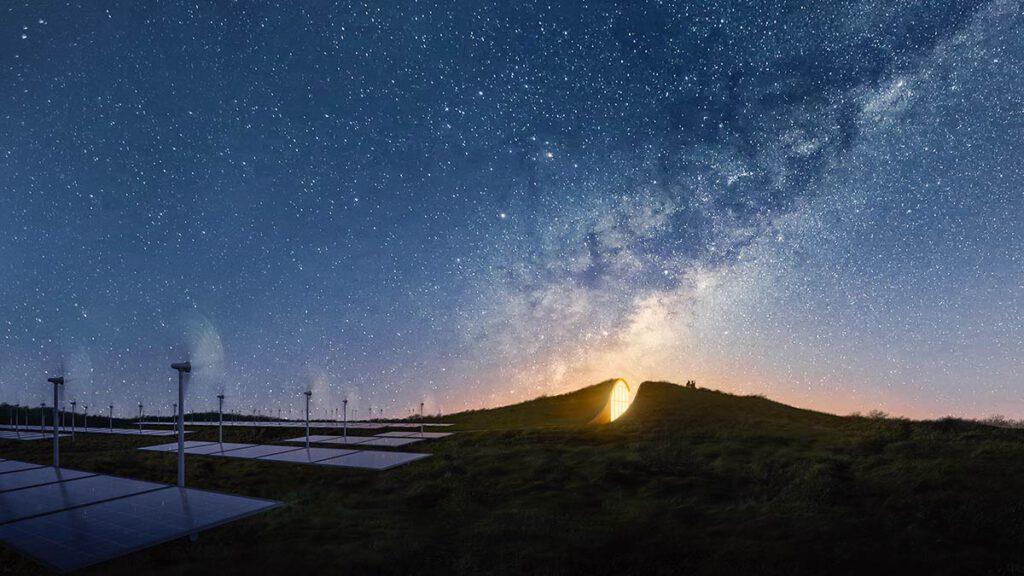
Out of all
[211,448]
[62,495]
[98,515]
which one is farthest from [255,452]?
[98,515]

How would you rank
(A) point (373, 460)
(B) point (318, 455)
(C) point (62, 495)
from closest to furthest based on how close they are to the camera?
1. (C) point (62, 495)
2. (A) point (373, 460)
3. (B) point (318, 455)

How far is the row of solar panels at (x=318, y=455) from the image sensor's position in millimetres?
22250

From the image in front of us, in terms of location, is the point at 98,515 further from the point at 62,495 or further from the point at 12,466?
the point at 12,466

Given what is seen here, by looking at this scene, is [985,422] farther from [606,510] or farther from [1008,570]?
[606,510]

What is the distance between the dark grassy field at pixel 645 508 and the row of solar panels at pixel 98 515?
120 cm

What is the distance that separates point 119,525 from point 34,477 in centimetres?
1163

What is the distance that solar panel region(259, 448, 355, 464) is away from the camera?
78.0ft

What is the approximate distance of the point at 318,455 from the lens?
976 inches

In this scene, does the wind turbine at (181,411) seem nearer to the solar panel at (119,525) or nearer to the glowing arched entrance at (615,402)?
the solar panel at (119,525)

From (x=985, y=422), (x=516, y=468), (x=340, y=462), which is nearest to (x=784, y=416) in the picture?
(x=985, y=422)

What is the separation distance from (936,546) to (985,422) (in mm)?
26160

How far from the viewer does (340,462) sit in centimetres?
2252

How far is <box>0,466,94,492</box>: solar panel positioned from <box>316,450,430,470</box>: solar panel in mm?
9233

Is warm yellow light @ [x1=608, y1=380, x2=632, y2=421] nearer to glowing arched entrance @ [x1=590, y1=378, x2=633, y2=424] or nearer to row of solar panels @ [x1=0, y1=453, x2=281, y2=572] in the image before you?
glowing arched entrance @ [x1=590, y1=378, x2=633, y2=424]
